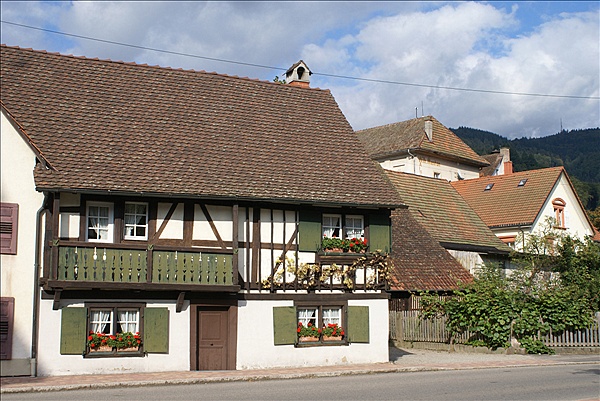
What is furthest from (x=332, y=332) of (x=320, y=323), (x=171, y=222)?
(x=171, y=222)

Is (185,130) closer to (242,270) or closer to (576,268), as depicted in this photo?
(242,270)

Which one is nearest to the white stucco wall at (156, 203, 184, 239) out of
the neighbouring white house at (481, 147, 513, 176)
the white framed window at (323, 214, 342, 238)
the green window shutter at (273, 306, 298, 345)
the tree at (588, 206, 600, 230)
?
the green window shutter at (273, 306, 298, 345)

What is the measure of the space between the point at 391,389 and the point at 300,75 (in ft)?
49.2

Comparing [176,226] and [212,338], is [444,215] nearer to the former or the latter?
[212,338]

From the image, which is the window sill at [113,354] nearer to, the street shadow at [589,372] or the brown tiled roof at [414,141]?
the street shadow at [589,372]

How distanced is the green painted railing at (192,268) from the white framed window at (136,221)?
1091 millimetres

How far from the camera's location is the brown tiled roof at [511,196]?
143 feet

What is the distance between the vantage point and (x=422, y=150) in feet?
182

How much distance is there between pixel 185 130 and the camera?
23781mm

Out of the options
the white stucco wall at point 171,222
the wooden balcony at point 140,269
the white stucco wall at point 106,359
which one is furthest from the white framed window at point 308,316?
the white stucco wall at point 171,222

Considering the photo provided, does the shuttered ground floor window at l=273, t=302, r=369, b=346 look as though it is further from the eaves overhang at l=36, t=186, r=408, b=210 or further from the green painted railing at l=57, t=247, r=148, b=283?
the green painted railing at l=57, t=247, r=148, b=283

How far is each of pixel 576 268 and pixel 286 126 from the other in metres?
13.5

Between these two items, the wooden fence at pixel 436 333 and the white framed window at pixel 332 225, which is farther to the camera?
the wooden fence at pixel 436 333

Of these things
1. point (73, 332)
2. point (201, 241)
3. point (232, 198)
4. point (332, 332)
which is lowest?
point (332, 332)
